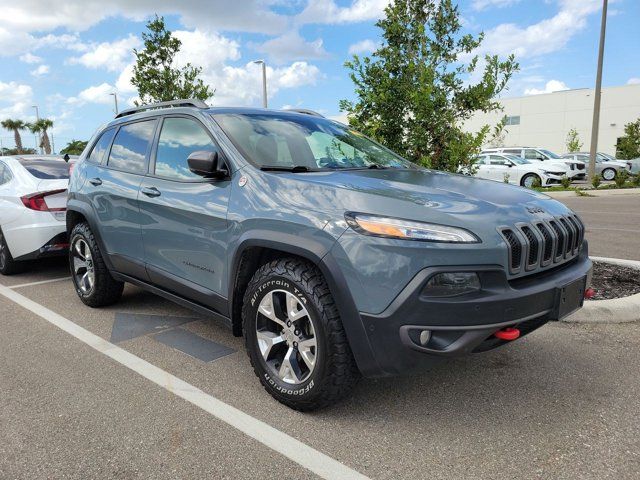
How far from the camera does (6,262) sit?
619cm

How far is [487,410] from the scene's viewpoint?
2869 millimetres

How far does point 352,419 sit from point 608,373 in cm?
178

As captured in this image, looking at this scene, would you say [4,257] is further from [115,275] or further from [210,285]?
[210,285]

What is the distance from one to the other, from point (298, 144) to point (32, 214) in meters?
3.72

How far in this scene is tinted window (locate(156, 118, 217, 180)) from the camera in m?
3.50

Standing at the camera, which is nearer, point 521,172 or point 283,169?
point 283,169

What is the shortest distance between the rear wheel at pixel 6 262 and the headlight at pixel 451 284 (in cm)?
564

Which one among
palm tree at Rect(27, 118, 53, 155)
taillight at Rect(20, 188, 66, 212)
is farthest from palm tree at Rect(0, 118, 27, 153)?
taillight at Rect(20, 188, 66, 212)

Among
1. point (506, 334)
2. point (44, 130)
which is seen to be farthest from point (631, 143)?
point (44, 130)

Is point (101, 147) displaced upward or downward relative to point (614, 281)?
upward

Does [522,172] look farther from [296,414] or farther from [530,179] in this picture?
[296,414]

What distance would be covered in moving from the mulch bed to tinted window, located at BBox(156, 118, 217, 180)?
357cm

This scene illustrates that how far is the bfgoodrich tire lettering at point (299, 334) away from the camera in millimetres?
2586

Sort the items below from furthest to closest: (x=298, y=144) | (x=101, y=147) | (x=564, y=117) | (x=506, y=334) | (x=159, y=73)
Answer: (x=564, y=117) → (x=159, y=73) → (x=101, y=147) → (x=298, y=144) → (x=506, y=334)
